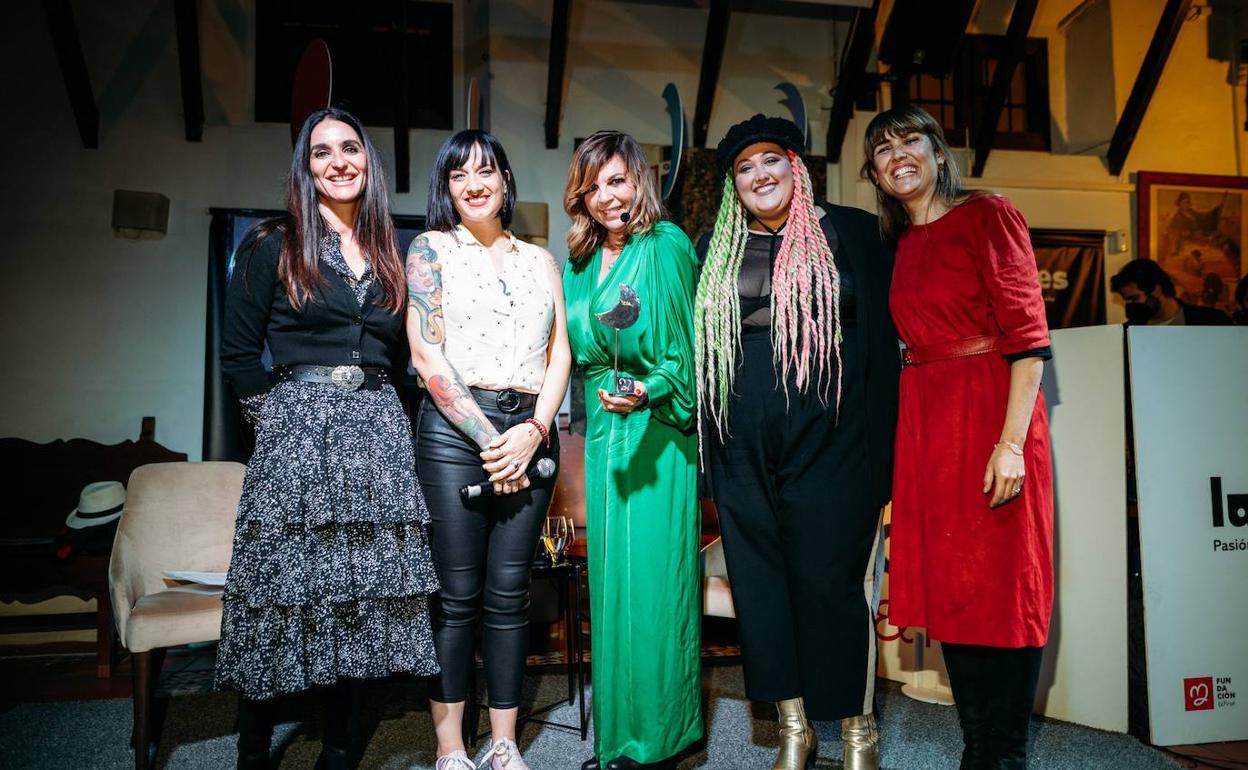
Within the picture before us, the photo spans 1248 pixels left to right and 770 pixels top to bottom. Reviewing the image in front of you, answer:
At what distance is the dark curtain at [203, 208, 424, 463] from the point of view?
4844mm

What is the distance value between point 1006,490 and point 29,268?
563cm

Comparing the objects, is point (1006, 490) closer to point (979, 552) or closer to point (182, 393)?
point (979, 552)

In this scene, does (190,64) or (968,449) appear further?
(190,64)

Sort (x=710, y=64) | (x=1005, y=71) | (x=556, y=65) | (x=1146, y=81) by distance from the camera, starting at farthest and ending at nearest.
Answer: (x=1146, y=81)
(x=1005, y=71)
(x=710, y=64)
(x=556, y=65)

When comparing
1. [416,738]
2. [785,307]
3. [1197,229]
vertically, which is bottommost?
[416,738]

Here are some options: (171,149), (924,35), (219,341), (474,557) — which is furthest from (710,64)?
(474,557)

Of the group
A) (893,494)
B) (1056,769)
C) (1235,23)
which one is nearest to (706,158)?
(893,494)

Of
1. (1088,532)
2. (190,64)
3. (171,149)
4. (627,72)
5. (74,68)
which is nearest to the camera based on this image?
(1088,532)

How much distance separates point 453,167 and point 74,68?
414 cm

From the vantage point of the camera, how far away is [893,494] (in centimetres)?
211

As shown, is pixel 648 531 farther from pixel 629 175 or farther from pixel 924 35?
pixel 924 35

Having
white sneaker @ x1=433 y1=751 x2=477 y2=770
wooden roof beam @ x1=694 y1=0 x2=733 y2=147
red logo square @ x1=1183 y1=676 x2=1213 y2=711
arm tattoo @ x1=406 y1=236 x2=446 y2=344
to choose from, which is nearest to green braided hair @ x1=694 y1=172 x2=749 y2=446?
arm tattoo @ x1=406 y1=236 x2=446 y2=344

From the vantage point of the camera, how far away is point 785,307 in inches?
81.3

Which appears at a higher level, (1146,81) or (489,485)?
(1146,81)
